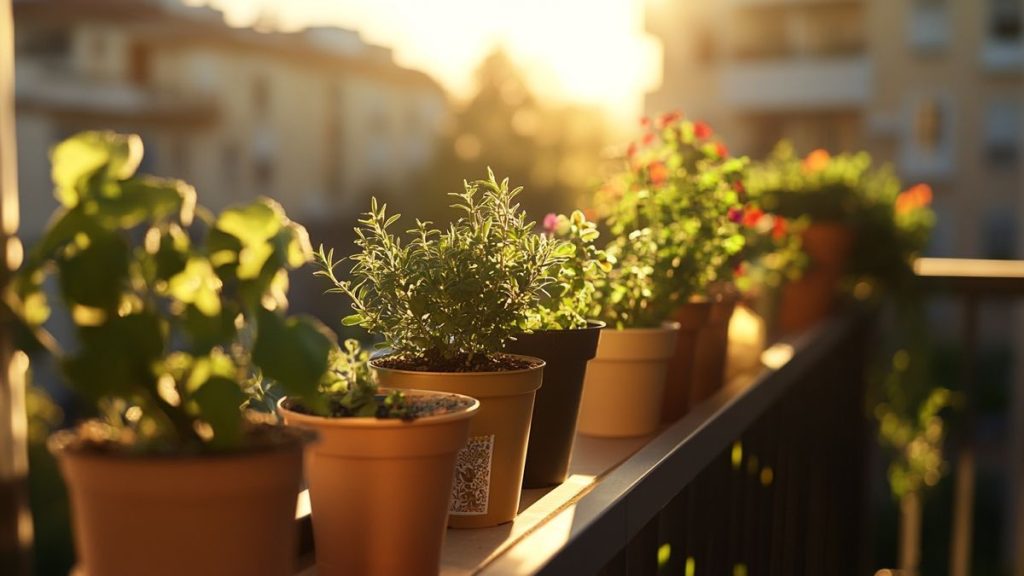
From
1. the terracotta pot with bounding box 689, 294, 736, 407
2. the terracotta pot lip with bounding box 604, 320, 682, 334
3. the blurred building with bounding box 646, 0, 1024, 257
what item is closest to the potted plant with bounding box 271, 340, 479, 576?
the terracotta pot lip with bounding box 604, 320, 682, 334

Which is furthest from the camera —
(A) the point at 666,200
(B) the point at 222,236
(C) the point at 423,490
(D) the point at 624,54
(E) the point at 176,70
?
(E) the point at 176,70

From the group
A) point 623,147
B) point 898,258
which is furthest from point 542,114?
point 623,147

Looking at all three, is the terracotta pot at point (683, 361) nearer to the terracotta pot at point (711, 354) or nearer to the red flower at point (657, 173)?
the terracotta pot at point (711, 354)

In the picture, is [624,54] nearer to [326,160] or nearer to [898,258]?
[898,258]

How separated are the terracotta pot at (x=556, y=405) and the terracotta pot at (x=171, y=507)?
527mm

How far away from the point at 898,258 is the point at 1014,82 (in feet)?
57.8

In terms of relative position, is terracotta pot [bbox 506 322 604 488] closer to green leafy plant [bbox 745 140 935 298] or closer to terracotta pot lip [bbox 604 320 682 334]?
terracotta pot lip [bbox 604 320 682 334]

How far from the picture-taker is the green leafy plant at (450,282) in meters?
1.03

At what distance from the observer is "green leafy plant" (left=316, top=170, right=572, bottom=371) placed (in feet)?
3.38

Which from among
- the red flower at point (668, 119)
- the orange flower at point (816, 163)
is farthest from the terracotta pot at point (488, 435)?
the orange flower at point (816, 163)

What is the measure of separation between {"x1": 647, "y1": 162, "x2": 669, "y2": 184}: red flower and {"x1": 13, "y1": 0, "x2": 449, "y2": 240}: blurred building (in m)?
15.6

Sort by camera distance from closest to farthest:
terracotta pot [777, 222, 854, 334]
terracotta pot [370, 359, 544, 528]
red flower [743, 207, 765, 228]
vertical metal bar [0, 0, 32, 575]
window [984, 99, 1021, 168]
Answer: vertical metal bar [0, 0, 32, 575], terracotta pot [370, 359, 544, 528], red flower [743, 207, 765, 228], terracotta pot [777, 222, 854, 334], window [984, 99, 1021, 168]

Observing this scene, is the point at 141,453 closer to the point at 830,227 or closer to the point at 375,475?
the point at 375,475

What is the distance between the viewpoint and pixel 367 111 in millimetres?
24188
